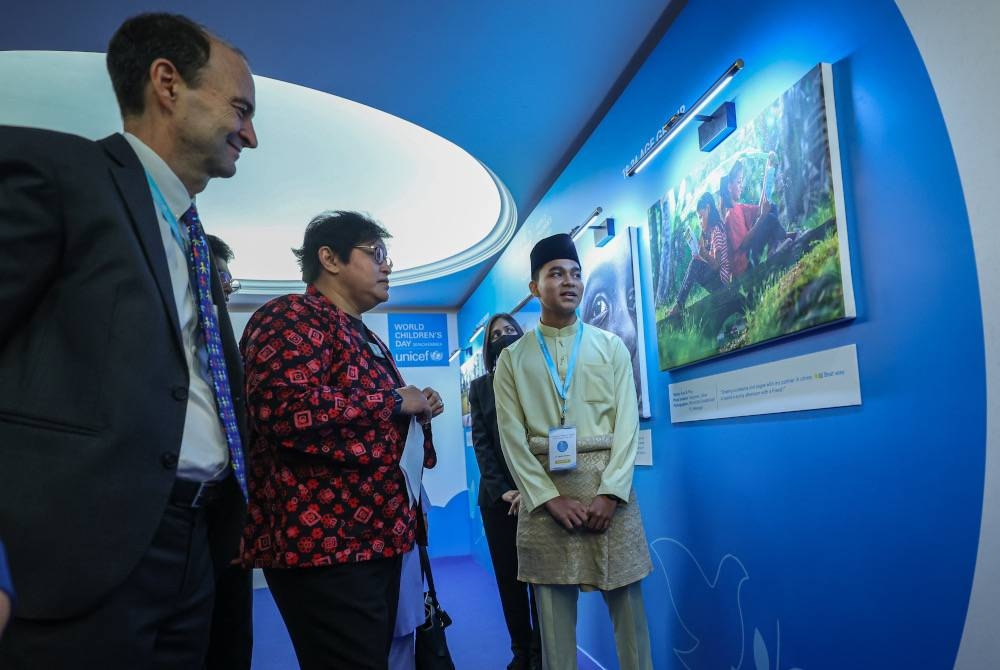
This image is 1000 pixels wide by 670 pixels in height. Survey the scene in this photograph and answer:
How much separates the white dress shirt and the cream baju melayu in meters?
1.39

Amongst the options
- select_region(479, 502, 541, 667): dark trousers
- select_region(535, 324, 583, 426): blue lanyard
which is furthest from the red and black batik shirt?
select_region(479, 502, 541, 667): dark trousers

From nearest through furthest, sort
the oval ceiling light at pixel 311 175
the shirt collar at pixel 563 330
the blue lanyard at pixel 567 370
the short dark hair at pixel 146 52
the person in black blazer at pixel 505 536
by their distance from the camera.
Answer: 1. the short dark hair at pixel 146 52
2. the blue lanyard at pixel 567 370
3. the shirt collar at pixel 563 330
4. the person in black blazer at pixel 505 536
5. the oval ceiling light at pixel 311 175

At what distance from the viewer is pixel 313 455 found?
Answer: 149cm

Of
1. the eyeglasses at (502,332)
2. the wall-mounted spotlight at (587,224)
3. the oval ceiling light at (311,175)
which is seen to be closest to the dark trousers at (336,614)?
the eyeglasses at (502,332)

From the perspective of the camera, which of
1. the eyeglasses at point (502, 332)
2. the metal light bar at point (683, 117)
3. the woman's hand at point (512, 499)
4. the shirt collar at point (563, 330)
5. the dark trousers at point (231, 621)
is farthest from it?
the eyeglasses at point (502, 332)

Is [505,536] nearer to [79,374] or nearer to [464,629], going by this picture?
[464,629]

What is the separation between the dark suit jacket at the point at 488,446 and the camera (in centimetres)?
317

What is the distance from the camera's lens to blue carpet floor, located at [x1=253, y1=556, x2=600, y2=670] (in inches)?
143

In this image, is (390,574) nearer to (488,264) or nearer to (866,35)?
(866,35)

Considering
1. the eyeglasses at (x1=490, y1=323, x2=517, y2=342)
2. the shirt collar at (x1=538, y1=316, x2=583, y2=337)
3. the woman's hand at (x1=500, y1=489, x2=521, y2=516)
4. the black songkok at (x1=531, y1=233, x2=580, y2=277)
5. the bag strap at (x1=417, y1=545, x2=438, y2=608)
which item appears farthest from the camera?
the eyeglasses at (x1=490, y1=323, x2=517, y2=342)

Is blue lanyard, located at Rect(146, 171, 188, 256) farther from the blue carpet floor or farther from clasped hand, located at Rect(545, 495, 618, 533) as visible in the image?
the blue carpet floor

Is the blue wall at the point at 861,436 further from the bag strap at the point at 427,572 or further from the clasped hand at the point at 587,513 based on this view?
the bag strap at the point at 427,572

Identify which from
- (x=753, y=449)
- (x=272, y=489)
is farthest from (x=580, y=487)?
(x=272, y=489)

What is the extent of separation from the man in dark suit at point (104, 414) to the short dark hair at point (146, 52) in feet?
0.38
